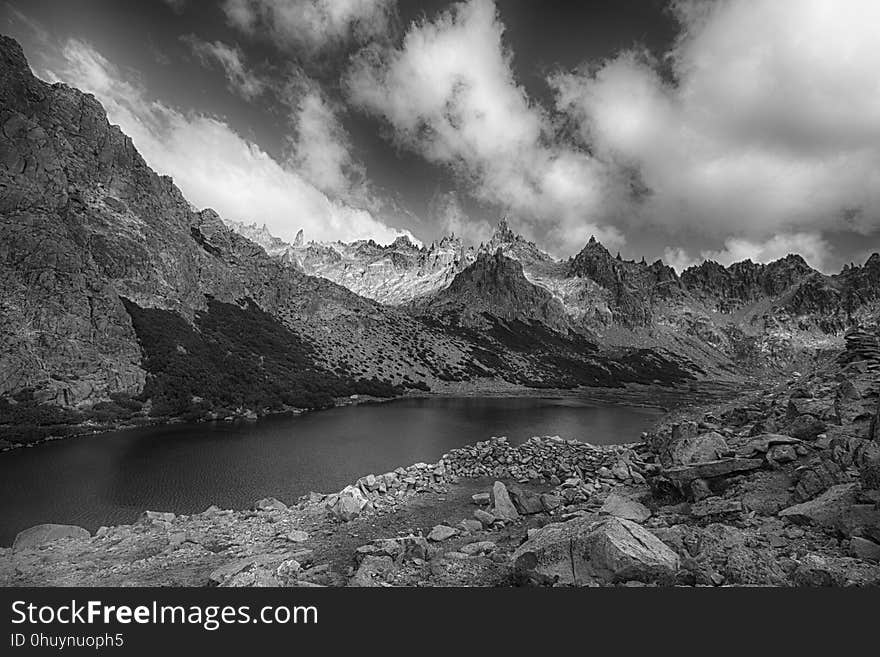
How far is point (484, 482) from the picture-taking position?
29.4 m

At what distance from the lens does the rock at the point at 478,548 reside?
1469cm

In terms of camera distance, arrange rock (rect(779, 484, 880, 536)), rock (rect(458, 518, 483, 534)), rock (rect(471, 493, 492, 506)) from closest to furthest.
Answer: rock (rect(779, 484, 880, 536))
rock (rect(458, 518, 483, 534))
rock (rect(471, 493, 492, 506))

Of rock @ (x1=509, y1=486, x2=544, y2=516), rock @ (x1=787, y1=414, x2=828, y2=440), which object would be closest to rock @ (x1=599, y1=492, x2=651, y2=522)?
rock @ (x1=509, y1=486, x2=544, y2=516)

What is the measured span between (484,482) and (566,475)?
5.68 meters

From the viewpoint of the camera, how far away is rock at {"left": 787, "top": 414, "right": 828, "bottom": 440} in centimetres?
1861

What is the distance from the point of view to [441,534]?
56.4ft

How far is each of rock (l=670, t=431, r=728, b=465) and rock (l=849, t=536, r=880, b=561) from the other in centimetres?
868

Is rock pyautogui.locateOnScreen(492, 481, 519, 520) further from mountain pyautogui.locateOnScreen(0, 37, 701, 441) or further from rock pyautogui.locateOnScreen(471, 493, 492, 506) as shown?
mountain pyautogui.locateOnScreen(0, 37, 701, 441)

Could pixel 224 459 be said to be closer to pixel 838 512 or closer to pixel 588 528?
pixel 588 528

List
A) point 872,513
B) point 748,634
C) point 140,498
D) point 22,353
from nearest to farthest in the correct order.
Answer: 1. point 748,634
2. point 872,513
3. point 140,498
4. point 22,353

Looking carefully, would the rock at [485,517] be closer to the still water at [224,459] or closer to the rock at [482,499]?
the rock at [482,499]

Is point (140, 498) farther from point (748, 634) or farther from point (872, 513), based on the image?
point (872, 513)

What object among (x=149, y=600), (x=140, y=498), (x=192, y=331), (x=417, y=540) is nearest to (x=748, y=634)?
(x=417, y=540)

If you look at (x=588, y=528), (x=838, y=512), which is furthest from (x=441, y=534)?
(x=838, y=512)
